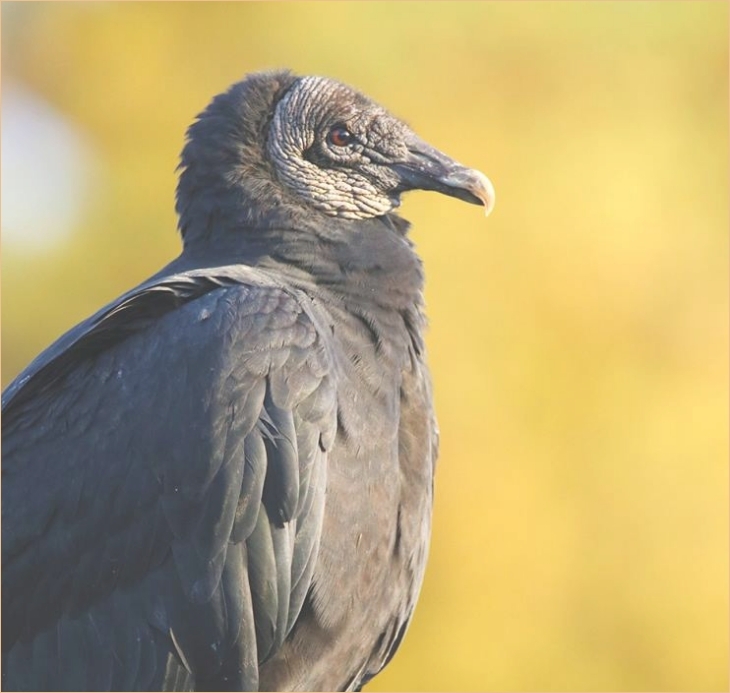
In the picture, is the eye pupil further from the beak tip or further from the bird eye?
the beak tip

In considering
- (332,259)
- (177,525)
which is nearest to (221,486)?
(177,525)

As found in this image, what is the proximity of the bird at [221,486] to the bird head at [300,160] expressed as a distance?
13.0 inches

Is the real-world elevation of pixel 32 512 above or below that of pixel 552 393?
above

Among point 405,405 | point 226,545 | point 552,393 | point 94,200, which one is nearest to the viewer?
point 226,545

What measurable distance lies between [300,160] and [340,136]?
229 mm

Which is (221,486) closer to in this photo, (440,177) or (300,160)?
(300,160)

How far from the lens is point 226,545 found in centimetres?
411

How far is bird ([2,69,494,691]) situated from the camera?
13.5 feet

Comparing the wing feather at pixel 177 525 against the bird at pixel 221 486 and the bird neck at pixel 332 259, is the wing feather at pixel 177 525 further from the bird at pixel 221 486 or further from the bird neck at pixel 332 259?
the bird neck at pixel 332 259

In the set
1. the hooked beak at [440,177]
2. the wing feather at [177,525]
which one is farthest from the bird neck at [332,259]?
the wing feather at [177,525]

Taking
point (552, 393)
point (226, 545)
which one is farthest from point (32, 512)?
point (552, 393)

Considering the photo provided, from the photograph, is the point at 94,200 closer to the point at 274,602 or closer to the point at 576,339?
the point at 576,339

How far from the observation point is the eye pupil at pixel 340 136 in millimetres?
5184

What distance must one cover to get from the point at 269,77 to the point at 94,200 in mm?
6721
